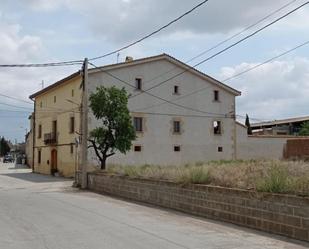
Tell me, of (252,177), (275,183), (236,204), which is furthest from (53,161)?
(275,183)

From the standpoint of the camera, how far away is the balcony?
49.1 metres

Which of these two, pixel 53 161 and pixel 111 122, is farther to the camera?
pixel 53 161

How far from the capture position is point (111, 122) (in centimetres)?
3036

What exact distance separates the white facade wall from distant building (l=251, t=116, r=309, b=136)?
25319 mm

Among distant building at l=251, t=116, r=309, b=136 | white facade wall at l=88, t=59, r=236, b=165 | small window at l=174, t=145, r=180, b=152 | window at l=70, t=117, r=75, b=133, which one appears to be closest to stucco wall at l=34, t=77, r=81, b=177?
window at l=70, t=117, r=75, b=133

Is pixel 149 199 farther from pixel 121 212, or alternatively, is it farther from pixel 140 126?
pixel 140 126

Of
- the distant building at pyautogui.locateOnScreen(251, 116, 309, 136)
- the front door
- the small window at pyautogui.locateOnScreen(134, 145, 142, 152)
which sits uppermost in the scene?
the distant building at pyautogui.locateOnScreen(251, 116, 309, 136)

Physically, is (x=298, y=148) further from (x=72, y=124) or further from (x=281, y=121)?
(x=281, y=121)

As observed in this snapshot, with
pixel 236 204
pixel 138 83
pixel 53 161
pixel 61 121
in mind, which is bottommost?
pixel 236 204

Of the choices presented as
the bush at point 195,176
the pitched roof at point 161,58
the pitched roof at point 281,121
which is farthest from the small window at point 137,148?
the pitched roof at point 281,121

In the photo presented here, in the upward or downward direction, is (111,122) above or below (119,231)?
above

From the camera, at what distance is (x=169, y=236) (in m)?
11.0

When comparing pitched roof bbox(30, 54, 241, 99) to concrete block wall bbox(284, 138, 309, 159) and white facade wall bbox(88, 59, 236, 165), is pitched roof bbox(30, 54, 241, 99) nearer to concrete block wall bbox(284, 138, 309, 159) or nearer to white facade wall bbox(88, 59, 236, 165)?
white facade wall bbox(88, 59, 236, 165)

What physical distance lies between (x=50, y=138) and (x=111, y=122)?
21186 mm
